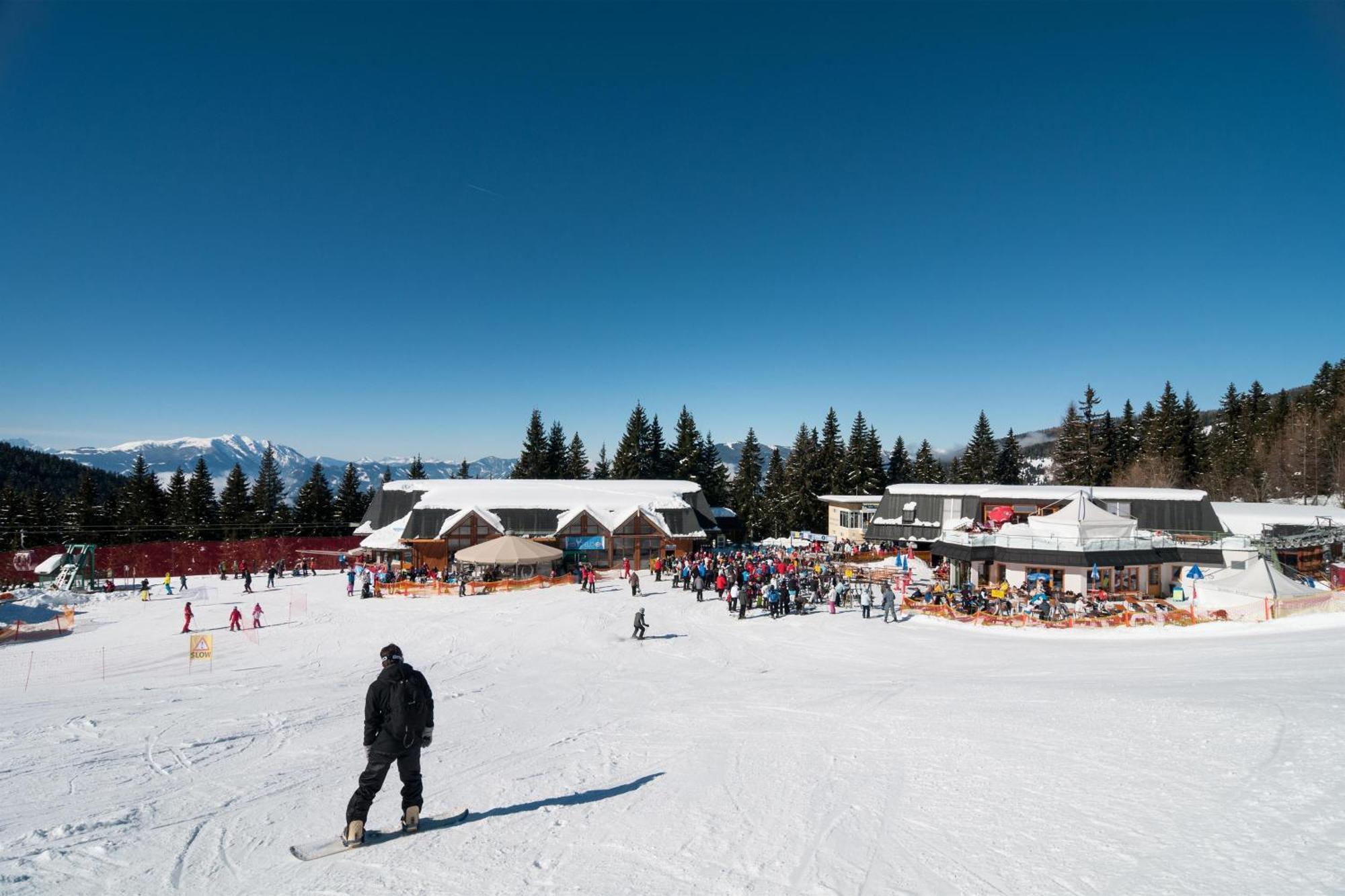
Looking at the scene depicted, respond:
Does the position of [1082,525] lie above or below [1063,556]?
above

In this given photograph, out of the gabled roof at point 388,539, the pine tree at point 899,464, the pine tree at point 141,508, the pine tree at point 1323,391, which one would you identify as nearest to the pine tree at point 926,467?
the pine tree at point 899,464

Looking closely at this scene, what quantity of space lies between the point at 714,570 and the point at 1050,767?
76.3 ft

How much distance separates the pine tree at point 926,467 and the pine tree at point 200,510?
236 ft

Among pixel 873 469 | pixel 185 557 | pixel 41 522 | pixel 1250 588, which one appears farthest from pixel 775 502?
pixel 41 522

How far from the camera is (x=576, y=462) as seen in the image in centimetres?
7488

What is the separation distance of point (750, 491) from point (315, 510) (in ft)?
146

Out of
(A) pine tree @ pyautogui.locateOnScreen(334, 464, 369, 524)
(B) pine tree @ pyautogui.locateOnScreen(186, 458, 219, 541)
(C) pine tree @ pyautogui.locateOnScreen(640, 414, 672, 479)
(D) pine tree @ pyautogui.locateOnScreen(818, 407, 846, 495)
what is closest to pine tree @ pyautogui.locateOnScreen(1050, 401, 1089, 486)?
(D) pine tree @ pyautogui.locateOnScreen(818, 407, 846, 495)

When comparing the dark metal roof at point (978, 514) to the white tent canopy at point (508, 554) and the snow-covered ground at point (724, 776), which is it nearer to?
the white tent canopy at point (508, 554)

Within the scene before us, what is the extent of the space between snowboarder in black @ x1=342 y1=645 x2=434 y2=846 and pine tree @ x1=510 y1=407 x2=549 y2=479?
68303mm

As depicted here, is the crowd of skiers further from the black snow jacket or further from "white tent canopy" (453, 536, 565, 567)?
the black snow jacket

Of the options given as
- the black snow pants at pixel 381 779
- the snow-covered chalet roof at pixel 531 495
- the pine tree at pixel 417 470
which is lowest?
the black snow pants at pixel 381 779

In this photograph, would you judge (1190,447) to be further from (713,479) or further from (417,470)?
(417,470)

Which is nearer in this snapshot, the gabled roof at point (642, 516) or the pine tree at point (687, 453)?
the gabled roof at point (642, 516)

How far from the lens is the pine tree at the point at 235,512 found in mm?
61531
